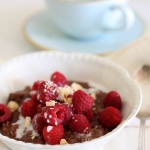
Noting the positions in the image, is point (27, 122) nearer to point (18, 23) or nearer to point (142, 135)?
point (142, 135)

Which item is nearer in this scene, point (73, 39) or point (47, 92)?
point (47, 92)

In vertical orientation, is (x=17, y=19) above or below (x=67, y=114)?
above

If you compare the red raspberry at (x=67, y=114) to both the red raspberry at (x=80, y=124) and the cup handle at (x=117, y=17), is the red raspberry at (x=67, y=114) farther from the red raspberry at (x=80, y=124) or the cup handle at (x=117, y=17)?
the cup handle at (x=117, y=17)

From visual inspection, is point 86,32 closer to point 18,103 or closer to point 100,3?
point 100,3

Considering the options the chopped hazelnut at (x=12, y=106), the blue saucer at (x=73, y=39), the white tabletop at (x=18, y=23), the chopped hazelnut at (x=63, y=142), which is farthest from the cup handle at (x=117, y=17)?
the chopped hazelnut at (x=63, y=142)

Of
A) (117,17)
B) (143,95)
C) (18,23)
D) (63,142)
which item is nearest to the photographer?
(63,142)

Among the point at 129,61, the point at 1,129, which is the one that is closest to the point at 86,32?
the point at 129,61

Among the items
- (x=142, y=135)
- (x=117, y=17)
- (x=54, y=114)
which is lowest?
(x=142, y=135)

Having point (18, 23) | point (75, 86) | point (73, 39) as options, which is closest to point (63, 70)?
point (75, 86)

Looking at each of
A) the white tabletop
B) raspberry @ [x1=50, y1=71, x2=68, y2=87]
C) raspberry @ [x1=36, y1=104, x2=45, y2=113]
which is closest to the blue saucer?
the white tabletop

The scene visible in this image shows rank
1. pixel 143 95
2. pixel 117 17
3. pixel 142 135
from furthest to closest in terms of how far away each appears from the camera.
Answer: pixel 117 17, pixel 143 95, pixel 142 135
